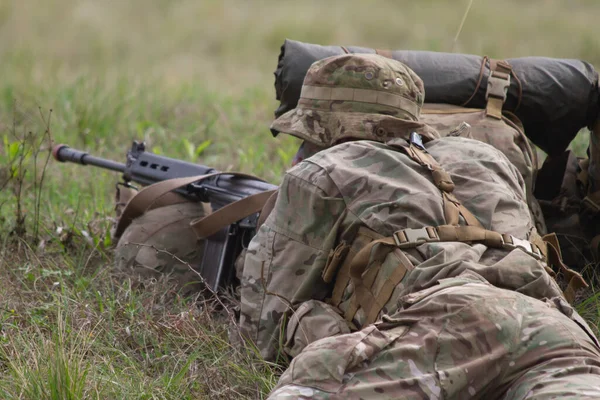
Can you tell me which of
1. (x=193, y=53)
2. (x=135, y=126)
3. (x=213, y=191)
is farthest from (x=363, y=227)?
(x=193, y=53)

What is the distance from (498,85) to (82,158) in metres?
2.30

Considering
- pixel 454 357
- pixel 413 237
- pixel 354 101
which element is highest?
pixel 354 101

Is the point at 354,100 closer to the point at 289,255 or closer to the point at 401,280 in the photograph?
the point at 289,255

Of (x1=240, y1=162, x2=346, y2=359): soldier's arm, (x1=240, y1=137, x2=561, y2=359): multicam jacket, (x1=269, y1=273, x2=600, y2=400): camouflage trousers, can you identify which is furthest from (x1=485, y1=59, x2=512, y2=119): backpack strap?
(x1=269, y1=273, x2=600, y2=400): camouflage trousers

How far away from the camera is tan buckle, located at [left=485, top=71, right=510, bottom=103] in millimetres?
4082

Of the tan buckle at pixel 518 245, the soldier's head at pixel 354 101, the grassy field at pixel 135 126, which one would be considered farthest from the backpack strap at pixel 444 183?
the grassy field at pixel 135 126

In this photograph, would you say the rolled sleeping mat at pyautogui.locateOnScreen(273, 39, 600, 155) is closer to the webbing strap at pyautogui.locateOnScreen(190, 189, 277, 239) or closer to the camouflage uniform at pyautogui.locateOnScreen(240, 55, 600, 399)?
the webbing strap at pyautogui.locateOnScreen(190, 189, 277, 239)

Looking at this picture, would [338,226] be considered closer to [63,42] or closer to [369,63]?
[369,63]

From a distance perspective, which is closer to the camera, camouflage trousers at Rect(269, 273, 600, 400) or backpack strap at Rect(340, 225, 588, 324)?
camouflage trousers at Rect(269, 273, 600, 400)

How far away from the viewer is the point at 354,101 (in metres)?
3.35

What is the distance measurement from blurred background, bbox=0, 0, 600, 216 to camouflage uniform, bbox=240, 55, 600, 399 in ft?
5.94

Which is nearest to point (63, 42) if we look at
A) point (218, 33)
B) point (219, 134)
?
point (218, 33)

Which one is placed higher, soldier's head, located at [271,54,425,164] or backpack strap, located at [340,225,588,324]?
soldier's head, located at [271,54,425,164]

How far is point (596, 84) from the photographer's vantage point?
13.6ft
